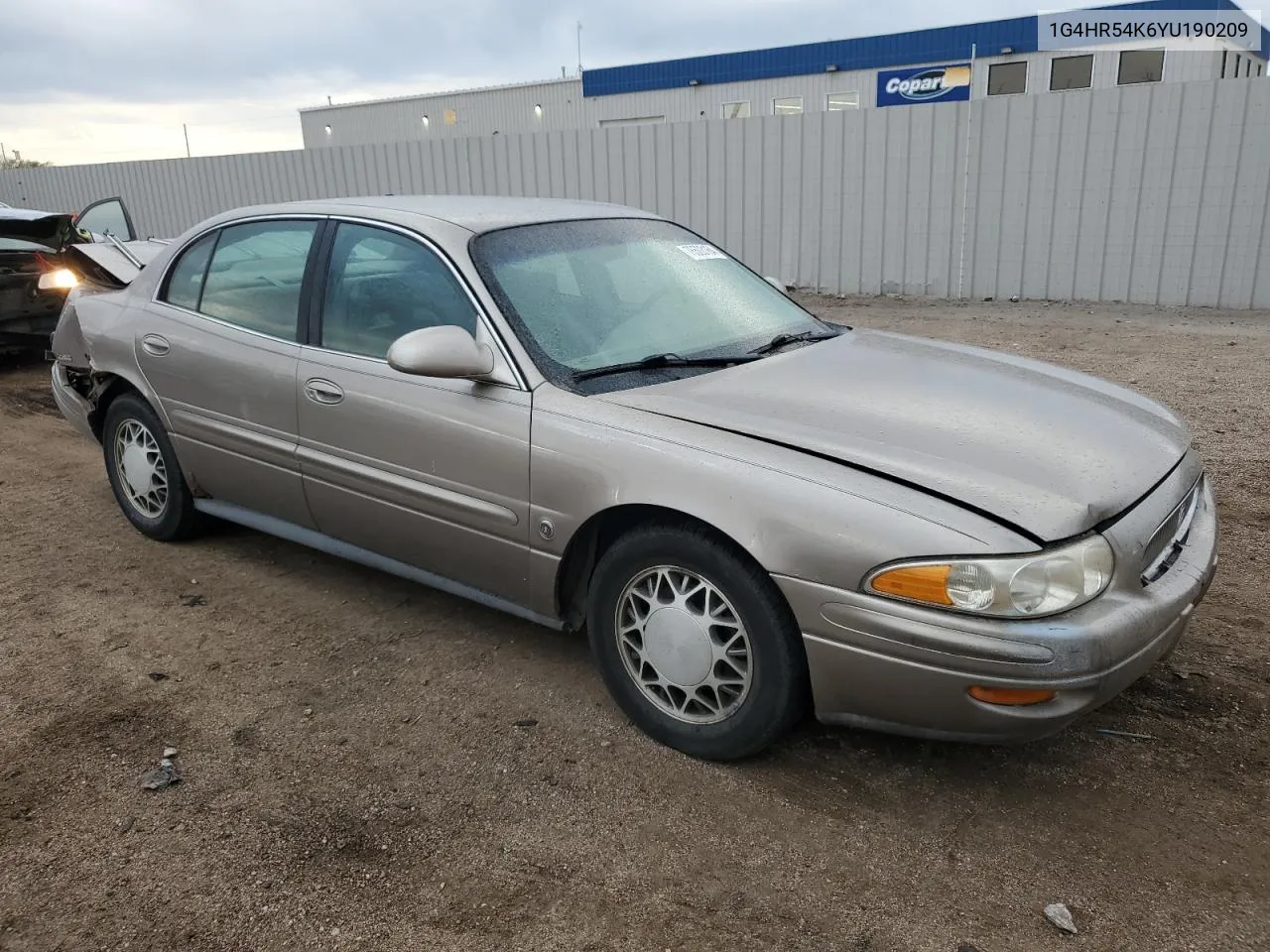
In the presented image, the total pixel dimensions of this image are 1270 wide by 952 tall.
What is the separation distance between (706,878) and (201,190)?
19.6 m

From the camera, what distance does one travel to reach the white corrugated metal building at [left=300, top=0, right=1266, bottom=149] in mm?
22078

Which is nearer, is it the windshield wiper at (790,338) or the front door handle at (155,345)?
the windshield wiper at (790,338)

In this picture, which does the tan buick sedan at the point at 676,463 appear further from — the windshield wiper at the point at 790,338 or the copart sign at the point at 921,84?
the copart sign at the point at 921,84

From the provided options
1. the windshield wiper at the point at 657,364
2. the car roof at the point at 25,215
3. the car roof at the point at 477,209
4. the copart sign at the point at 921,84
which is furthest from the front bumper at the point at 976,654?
the copart sign at the point at 921,84

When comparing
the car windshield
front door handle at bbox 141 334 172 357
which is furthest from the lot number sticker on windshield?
front door handle at bbox 141 334 172 357

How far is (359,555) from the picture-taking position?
3920mm

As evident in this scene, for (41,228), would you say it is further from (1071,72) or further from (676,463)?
(1071,72)

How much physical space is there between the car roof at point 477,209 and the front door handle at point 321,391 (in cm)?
70

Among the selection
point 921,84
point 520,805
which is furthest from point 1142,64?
point 520,805

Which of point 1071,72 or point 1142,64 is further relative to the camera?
point 1071,72

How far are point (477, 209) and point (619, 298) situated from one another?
2.38 ft

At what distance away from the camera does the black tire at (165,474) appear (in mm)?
4605

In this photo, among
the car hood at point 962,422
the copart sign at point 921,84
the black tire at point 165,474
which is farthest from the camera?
the copart sign at point 921,84

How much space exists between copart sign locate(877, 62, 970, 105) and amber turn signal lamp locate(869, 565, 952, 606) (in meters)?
23.0
